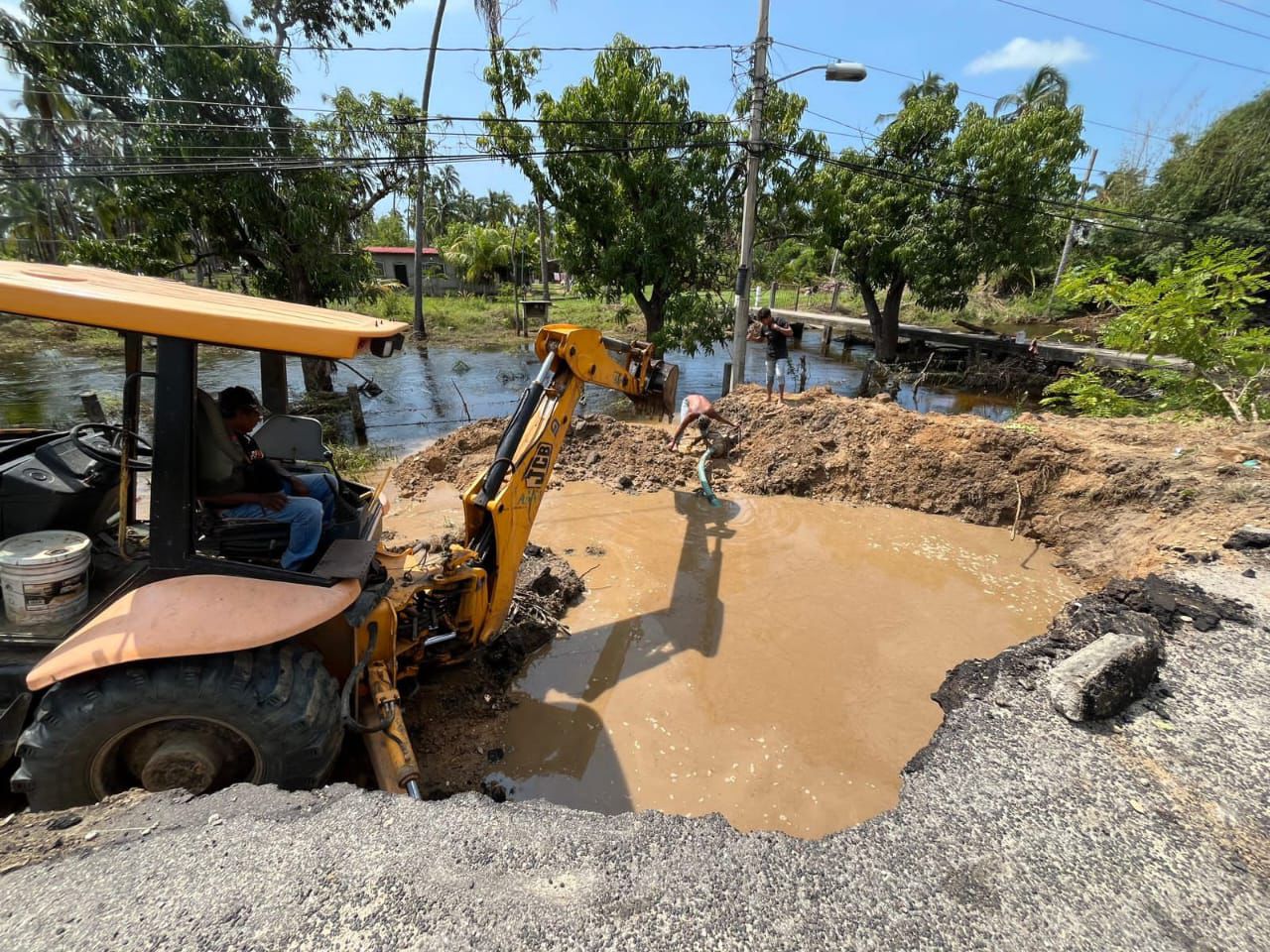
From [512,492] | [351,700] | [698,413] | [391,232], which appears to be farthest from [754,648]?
[391,232]

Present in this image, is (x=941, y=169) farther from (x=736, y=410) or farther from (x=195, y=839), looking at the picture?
(x=195, y=839)

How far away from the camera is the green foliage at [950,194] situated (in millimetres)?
13203

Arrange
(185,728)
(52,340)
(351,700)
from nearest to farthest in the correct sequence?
(185,728) < (351,700) < (52,340)

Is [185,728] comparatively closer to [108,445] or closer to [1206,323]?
[108,445]

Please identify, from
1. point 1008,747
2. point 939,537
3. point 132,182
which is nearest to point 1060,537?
point 939,537

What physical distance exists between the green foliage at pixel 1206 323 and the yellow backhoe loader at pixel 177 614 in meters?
9.27

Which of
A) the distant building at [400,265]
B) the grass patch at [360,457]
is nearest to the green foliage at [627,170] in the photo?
the grass patch at [360,457]

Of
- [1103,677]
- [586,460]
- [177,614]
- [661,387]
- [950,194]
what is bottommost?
[586,460]

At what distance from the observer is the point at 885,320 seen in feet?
59.2

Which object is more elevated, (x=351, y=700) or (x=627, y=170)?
(x=627, y=170)

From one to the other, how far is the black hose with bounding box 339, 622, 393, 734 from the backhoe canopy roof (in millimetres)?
1366

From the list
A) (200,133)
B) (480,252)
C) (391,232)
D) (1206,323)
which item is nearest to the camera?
(1206,323)

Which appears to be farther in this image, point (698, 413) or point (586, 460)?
point (586, 460)

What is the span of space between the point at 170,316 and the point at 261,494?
967 millimetres
